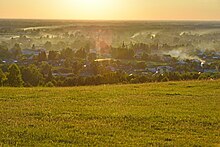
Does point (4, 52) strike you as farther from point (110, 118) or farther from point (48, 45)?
point (110, 118)

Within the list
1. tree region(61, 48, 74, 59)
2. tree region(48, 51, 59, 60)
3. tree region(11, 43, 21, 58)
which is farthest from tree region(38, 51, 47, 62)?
tree region(11, 43, 21, 58)

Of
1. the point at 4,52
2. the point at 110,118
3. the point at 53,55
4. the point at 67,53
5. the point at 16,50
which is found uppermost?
the point at 110,118

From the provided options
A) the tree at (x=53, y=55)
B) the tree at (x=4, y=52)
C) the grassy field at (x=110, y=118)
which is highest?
the grassy field at (x=110, y=118)

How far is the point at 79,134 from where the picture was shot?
962cm

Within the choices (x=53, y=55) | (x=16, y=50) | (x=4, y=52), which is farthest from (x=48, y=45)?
(x=4, y=52)

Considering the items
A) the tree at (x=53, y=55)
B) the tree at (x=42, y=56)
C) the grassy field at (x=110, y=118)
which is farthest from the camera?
the tree at (x=53, y=55)

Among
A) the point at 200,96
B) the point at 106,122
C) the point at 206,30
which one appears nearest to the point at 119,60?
the point at 206,30

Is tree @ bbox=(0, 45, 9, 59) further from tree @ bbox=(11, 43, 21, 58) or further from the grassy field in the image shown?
the grassy field

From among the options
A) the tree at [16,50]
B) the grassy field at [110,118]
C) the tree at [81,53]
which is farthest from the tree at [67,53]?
the grassy field at [110,118]

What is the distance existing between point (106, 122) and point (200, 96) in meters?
6.33

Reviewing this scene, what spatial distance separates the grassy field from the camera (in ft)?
30.4

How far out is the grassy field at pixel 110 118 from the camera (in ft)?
30.4

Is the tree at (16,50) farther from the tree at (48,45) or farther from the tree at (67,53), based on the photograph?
the tree at (67,53)

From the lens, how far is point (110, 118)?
11.4 m
